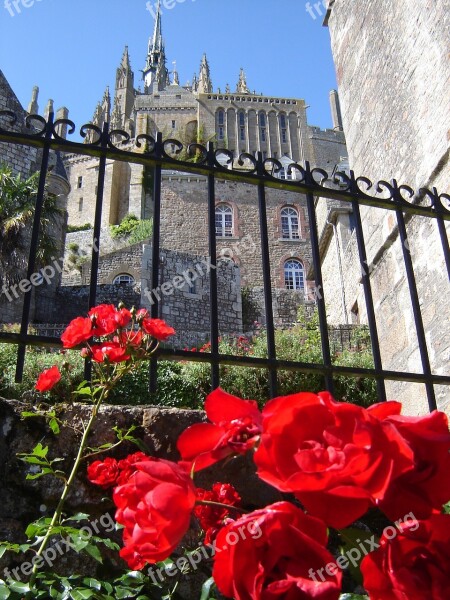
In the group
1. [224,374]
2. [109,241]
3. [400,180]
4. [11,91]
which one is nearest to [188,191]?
[109,241]

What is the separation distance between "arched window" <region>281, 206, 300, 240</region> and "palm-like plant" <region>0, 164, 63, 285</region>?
18.1m

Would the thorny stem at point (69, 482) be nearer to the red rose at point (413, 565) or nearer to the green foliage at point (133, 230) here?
the red rose at point (413, 565)

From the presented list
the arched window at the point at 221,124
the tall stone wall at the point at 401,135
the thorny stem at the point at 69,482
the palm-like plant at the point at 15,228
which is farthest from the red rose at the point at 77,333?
the arched window at the point at 221,124

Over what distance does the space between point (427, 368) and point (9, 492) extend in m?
1.91

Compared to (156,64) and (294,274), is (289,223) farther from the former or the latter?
(156,64)

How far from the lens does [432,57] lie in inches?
187

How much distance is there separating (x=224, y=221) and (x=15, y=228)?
17.0 meters

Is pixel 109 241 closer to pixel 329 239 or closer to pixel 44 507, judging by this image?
pixel 329 239

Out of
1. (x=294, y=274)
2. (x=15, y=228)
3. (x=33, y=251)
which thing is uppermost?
(x=294, y=274)

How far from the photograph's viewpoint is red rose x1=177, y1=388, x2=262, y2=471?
3.06 feet

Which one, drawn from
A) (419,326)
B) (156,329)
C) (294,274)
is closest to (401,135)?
(419,326)

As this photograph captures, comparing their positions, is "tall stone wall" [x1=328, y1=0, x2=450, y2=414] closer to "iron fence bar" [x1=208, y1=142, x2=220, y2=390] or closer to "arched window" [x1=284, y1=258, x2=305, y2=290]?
"iron fence bar" [x1=208, y1=142, x2=220, y2=390]

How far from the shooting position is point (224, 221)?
32.1 metres

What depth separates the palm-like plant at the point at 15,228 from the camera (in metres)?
16.2
